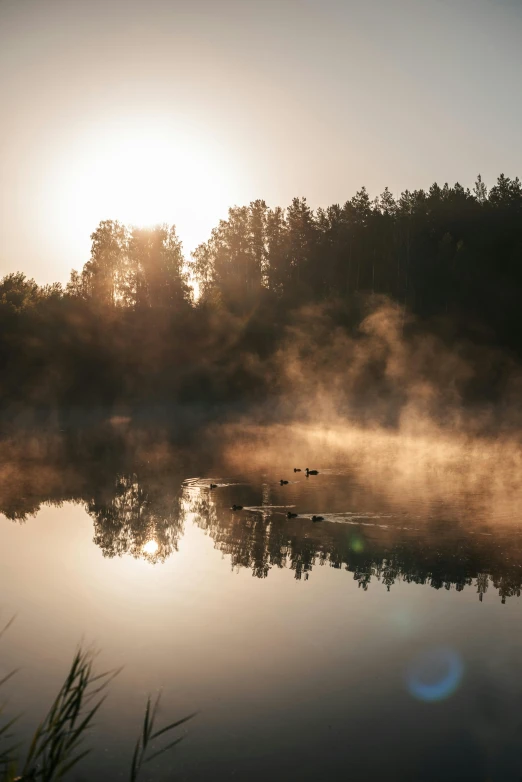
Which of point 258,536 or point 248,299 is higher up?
point 248,299

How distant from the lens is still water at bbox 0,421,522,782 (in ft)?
29.6

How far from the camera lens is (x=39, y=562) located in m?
18.1

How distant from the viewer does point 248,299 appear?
95.5 m

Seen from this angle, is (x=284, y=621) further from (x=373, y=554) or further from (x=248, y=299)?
(x=248, y=299)

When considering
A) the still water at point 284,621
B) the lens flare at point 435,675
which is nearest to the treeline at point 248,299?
the still water at point 284,621

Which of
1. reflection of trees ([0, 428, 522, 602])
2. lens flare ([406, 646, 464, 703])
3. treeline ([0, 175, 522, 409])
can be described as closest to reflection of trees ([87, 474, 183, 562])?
reflection of trees ([0, 428, 522, 602])

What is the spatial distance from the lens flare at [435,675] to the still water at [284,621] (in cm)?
3

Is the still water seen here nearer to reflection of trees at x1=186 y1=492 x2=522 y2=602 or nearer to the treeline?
reflection of trees at x1=186 y1=492 x2=522 y2=602

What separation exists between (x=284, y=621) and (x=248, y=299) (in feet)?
275

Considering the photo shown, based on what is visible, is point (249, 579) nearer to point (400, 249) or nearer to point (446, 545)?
point (446, 545)

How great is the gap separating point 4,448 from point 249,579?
33750 mm

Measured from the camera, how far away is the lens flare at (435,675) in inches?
408

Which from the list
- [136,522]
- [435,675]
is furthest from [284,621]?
[136,522]

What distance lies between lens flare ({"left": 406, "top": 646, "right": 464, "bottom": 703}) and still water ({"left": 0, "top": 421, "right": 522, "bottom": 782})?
Result: 32 millimetres
